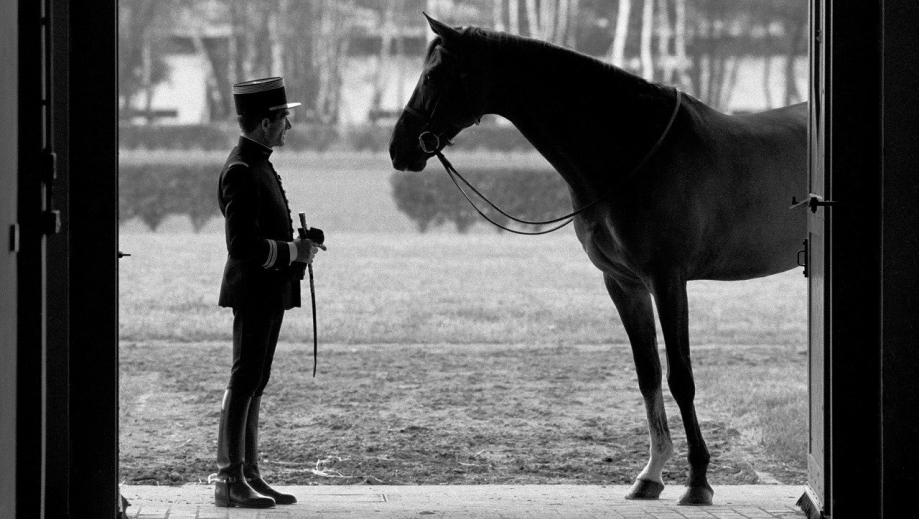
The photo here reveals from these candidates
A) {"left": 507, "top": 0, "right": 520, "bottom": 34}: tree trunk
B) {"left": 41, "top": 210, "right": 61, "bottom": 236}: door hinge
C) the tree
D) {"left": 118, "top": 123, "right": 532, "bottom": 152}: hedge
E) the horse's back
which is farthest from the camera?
{"left": 507, "top": 0, "right": 520, "bottom": 34}: tree trunk

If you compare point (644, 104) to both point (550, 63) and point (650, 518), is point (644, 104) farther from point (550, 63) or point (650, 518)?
point (650, 518)

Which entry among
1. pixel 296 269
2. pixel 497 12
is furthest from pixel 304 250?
pixel 497 12

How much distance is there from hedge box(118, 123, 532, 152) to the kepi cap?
1303 cm

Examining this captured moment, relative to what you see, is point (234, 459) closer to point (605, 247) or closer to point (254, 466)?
point (254, 466)

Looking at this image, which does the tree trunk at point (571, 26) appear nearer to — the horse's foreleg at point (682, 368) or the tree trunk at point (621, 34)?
the tree trunk at point (621, 34)

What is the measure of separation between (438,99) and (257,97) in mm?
717

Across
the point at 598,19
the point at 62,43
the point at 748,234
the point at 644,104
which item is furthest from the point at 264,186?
the point at 598,19

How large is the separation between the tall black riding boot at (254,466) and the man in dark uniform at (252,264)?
0.08 metres

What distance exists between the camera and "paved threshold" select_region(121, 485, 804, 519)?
4414 mm

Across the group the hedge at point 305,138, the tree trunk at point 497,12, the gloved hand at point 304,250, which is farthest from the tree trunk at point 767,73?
the gloved hand at point 304,250

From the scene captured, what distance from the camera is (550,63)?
4.86 metres

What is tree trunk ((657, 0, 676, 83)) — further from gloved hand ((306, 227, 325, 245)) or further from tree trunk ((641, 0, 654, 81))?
gloved hand ((306, 227, 325, 245))
